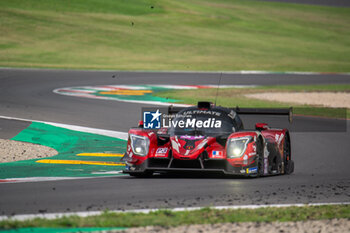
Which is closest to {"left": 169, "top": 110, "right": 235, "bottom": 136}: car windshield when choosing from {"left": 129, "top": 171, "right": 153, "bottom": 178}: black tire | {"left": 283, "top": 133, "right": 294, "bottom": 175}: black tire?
{"left": 129, "top": 171, "right": 153, "bottom": 178}: black tire

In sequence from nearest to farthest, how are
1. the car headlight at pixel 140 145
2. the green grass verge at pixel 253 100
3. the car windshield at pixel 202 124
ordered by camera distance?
the car headlight at pixel 140 145 < the car windshield at pixel 202 124 < the green grass verge at pixel 253 100

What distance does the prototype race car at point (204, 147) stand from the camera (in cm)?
1102

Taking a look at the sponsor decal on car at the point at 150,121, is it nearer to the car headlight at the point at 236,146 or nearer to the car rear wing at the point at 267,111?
the car rear wing at the point at 267,111

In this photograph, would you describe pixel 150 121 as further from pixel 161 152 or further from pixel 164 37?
pixel 164 37

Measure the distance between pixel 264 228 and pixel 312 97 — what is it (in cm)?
2364

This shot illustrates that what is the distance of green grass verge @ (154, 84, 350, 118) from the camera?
2378cm

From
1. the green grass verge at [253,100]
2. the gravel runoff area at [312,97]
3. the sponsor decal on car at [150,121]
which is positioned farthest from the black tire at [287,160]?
the gravel runoff area at [312,97]

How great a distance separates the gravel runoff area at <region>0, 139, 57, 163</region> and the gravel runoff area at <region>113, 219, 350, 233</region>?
742 centimetres

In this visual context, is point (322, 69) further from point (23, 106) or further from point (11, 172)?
point (11, 172)

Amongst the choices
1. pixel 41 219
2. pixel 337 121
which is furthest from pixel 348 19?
pixel 41 219

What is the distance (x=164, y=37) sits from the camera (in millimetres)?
68875

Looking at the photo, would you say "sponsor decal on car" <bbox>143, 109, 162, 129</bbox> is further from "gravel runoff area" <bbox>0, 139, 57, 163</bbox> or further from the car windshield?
"gravel runoff area" <bbox>0, 139, 57, 163</bbox>

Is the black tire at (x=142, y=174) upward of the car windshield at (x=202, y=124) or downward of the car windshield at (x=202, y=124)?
downward

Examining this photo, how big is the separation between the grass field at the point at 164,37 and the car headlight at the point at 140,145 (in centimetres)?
3591
